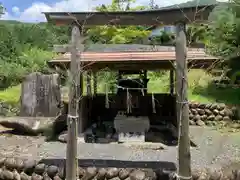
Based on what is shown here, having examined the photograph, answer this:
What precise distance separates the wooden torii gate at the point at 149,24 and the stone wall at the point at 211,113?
6449mm

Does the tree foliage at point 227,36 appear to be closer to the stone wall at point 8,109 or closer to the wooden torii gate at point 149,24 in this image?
the stone wall at point 8,109

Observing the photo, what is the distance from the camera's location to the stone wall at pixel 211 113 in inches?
441

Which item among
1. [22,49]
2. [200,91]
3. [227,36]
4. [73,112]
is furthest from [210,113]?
[22,49]

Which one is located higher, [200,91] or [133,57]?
[133,57]

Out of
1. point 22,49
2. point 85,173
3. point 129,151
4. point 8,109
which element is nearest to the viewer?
point 85,173

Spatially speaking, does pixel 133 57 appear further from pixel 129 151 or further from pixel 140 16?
pixel 140 16

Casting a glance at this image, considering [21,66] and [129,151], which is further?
[21,66]

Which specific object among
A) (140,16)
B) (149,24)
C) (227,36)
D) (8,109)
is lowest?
(8,109)

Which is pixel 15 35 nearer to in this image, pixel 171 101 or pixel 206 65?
pixel 171 101

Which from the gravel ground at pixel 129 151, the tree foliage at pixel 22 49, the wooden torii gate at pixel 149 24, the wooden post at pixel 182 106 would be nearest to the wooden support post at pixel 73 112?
the wooden torii gate at pixel 149 24

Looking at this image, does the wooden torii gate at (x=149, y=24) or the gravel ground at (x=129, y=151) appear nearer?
the wooden torii gate at (x=149, y=24)

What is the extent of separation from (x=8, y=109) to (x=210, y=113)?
7.14 meters

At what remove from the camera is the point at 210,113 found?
11273mm

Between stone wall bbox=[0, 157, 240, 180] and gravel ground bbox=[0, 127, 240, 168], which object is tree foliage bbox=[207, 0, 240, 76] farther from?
stone wall bbox=[0, 157, 240, 180]
